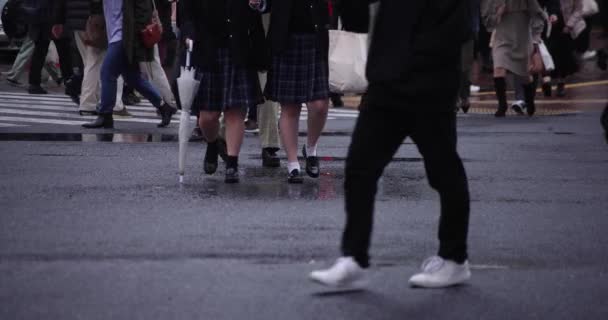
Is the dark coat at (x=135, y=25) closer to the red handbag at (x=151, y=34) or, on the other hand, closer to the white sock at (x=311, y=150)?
the red handbag at (x=151, y=34)

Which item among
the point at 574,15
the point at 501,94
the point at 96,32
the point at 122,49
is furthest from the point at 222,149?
the point at 574,15

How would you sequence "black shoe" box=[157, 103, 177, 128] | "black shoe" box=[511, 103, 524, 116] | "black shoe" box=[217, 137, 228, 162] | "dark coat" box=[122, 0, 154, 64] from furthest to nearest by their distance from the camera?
"black shoe" box=[511, 103, 524, 116], "black shoe" box=[157, 103, 177, 128], "dark coat" box=[122, 0, 154, 64], "black shoe" box=[217, 137, 228, 162]

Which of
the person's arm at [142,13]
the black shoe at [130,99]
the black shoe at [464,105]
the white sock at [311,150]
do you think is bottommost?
the black shoe at [130,99]

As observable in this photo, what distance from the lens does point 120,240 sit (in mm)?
7336

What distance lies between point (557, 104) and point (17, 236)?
40.0ft

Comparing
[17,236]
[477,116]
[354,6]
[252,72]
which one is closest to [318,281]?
[354,6]

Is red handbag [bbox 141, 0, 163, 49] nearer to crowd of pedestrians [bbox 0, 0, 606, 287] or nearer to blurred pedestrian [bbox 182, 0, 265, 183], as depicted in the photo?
crowd of pedestrians [bbox 0, 0, 606, 287]

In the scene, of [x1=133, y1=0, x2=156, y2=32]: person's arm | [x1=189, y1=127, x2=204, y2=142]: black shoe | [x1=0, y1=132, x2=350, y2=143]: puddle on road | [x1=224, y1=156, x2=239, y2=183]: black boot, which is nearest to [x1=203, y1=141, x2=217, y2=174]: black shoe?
[x1=224, y1=156, x2=239, y2=183]: black boot

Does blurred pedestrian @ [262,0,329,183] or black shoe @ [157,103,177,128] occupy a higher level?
blurred pedestrian @ [262,0,329,183]

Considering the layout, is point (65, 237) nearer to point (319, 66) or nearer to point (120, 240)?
point (120, 240)

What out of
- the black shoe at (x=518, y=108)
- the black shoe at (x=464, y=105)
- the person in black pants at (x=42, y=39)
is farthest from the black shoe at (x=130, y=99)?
the black shoe at (x=518, y=108)

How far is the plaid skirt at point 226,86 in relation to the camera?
30.9ft

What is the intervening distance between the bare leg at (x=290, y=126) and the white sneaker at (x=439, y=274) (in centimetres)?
339

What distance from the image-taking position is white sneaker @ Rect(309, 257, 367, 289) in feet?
20.1
